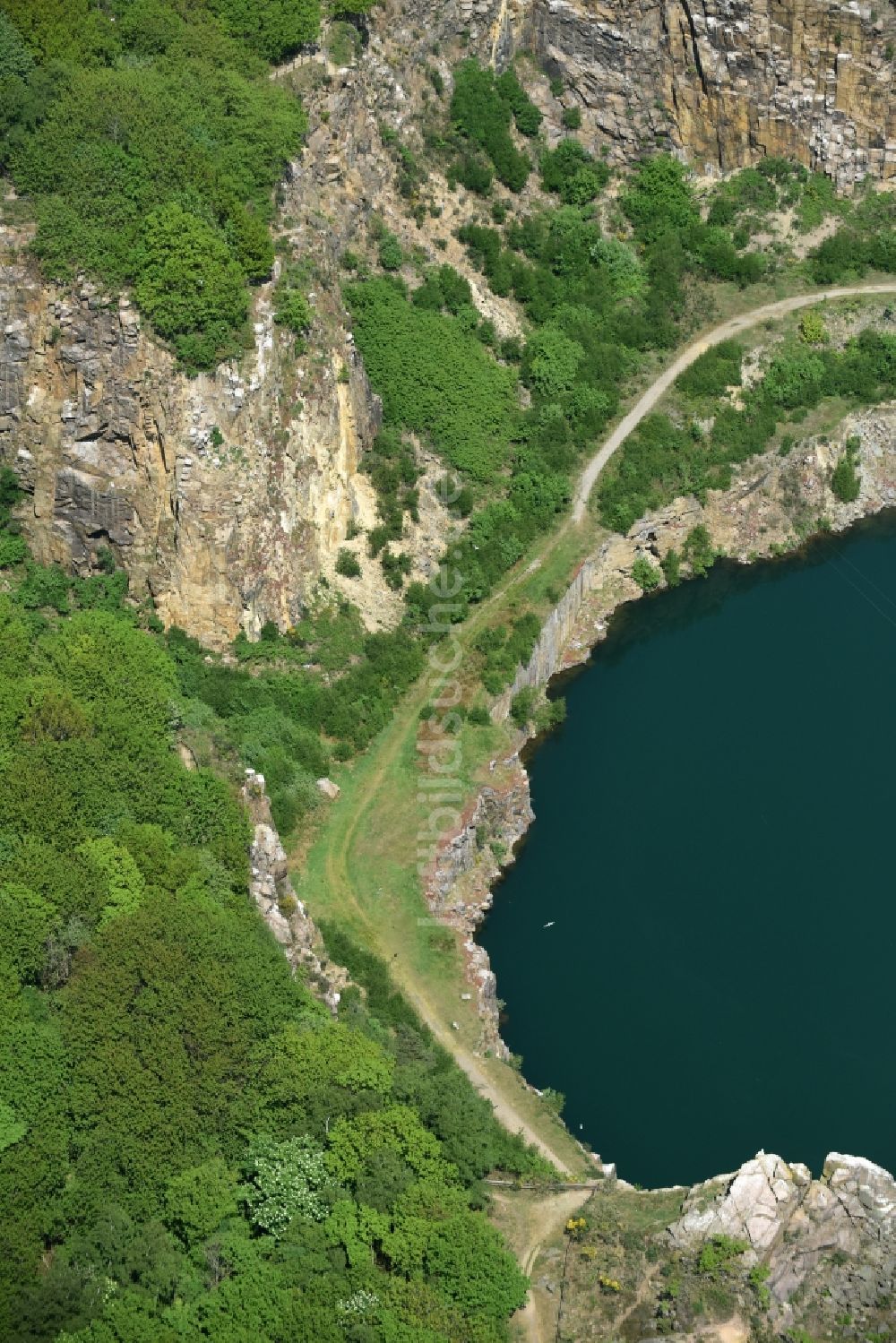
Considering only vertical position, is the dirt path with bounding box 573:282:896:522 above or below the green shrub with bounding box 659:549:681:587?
above

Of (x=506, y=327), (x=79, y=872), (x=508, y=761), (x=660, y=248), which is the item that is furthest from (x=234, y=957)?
(x=660, y=248)

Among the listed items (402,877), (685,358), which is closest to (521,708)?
(402,877)

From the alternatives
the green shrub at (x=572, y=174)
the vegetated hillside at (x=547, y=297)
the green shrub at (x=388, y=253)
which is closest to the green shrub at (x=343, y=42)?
the vegetated hillside at (x=547, y=297)

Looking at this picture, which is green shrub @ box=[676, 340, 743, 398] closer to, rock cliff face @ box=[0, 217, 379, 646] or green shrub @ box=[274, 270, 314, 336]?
green shrub @ box=[274, 270, 314, 336]

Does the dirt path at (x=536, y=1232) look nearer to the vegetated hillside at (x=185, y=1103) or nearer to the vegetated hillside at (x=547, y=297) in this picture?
the vegetated hillside at (x=185, y=1103)

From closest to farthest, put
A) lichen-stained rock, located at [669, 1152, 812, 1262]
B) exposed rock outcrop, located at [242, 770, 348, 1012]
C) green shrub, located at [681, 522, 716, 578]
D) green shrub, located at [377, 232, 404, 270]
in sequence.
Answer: lichen-stained rock, located at [669, 1152, 812, 1262] → exposed rock outcrop, located at [242, 770, 348, 1012] → green shrub, located at [377, 232, 404, 270] → green shrub, located at [681, 522, 716, 578]

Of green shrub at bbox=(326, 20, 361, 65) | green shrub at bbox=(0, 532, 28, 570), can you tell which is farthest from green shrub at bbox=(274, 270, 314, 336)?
green shrub at bbox=(0, 532, 28, 570)
